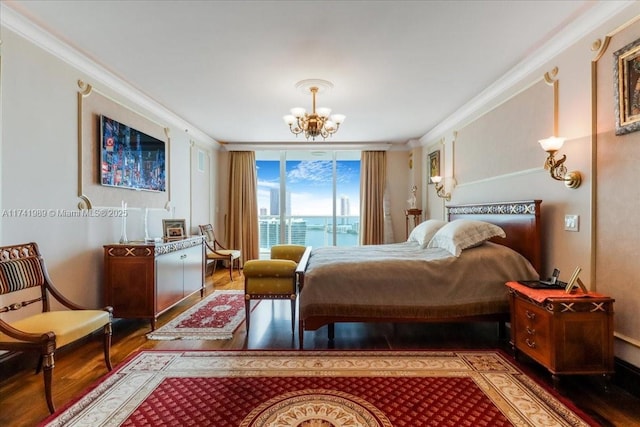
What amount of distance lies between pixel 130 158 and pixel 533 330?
4177mm

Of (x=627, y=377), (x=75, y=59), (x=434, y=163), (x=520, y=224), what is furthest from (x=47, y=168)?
(x=434, y=163)

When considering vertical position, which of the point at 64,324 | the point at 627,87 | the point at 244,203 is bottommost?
the point at 64,324

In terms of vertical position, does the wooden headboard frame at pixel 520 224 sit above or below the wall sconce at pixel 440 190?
below

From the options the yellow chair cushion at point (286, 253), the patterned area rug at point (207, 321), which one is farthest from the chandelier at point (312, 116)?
the patterned area rug at point (207, 321)

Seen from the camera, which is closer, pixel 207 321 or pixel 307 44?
pixel 307 44

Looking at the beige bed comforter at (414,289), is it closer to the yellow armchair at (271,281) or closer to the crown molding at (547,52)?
the yellow armchair at (271,281)

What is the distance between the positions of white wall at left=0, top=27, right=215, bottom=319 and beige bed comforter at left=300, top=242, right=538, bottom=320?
209 cm

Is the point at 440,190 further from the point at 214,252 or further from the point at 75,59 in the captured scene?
the point at 75,59

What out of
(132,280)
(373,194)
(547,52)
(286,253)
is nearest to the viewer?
(547,52)

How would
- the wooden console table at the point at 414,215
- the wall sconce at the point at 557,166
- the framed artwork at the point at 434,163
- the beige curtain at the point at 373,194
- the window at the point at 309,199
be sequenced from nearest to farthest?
the wall sconce at the point at 557,166 → the framed artwork at the point at 434,163 → the wooden console table at the point at 414,215 → the beige curtain at the point at 373,194 → the window at the point at 309,199

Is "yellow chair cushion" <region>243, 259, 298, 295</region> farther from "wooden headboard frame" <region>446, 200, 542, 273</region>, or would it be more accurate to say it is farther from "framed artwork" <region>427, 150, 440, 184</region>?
"framed artwork" <region>427, 150, 440, 184</region>

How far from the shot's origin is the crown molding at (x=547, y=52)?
2104mm

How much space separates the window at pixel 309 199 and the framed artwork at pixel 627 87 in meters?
4.84

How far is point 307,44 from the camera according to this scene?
8.52 feet
